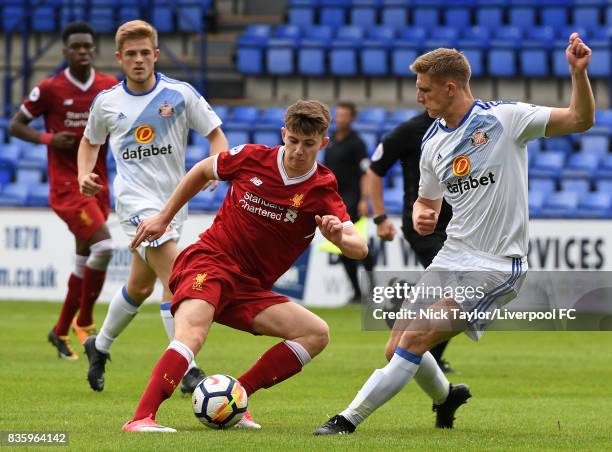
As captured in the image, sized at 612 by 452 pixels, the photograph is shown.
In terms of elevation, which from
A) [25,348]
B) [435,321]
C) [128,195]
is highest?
[128,195]

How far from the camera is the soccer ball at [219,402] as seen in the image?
21.4 feet

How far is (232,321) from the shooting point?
22.8 ft

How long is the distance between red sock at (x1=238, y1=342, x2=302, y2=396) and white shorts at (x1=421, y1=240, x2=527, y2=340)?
84 cm

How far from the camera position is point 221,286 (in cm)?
679

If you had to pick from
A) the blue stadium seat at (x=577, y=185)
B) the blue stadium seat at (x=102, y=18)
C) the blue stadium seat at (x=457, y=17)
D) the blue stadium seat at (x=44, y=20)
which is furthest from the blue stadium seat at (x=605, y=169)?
the blue stadium seat at (x=44, y=20)

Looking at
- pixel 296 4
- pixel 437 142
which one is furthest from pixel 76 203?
pixel 296 4

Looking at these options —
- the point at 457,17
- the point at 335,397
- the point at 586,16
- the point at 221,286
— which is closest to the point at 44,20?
the point at 457,17

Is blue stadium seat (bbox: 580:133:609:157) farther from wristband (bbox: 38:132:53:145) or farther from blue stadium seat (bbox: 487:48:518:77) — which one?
wristband (bbox: 38:132:53:145)

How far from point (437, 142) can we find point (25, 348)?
591 cm

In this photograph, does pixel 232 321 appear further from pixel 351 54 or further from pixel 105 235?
pixel 351 54

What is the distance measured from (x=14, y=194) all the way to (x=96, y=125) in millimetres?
10285

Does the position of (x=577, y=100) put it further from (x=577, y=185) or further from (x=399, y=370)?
(x=577, y=185)

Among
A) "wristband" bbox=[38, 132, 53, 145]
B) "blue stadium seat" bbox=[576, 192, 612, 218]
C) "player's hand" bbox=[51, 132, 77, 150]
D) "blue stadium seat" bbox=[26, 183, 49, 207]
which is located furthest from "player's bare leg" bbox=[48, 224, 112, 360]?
"blue stadium seat" bbox=[576, 192, 612, 218]

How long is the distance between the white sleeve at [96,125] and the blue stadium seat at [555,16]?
1536 cm
